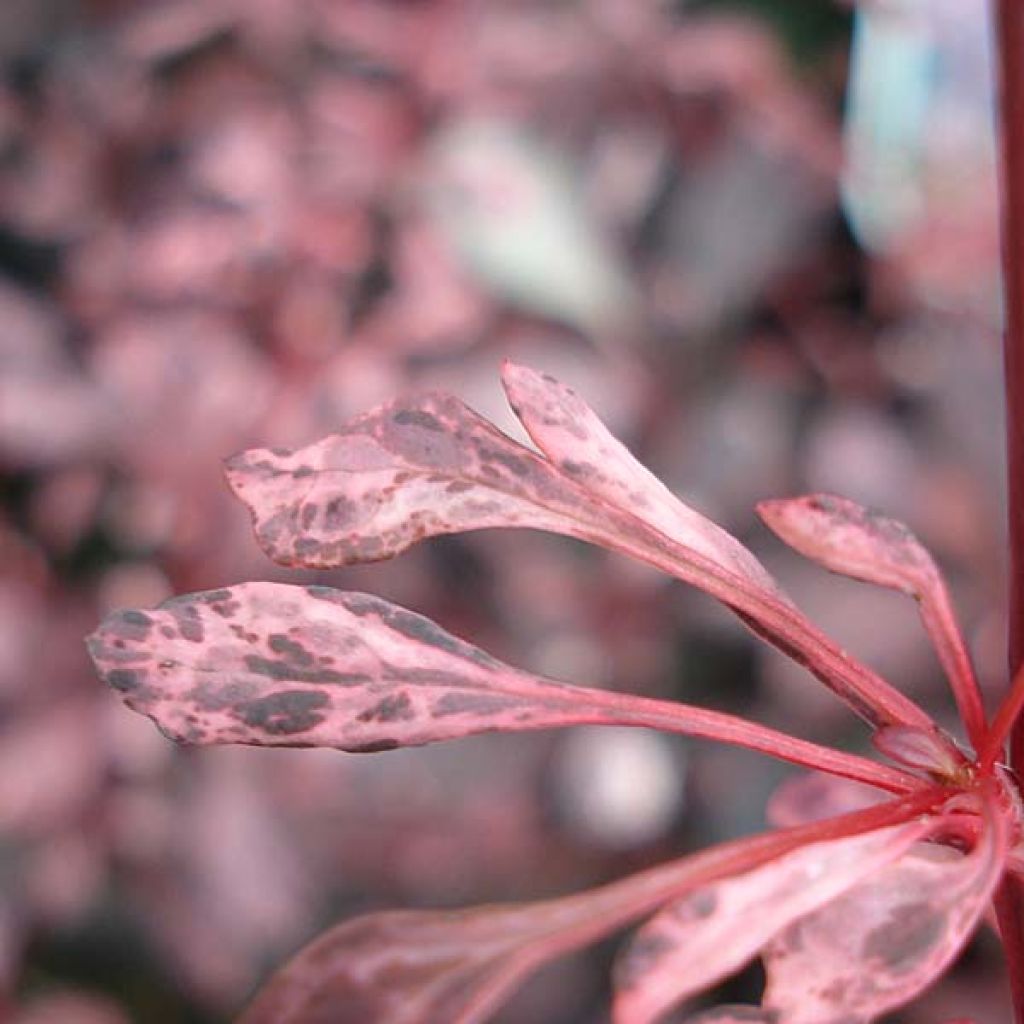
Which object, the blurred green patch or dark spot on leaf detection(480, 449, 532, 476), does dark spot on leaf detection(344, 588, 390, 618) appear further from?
the blurred green patch

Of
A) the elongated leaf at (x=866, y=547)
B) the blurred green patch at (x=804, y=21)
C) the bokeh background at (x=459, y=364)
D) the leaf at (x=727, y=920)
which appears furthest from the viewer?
the blurred green patch at (x=804, y=21)

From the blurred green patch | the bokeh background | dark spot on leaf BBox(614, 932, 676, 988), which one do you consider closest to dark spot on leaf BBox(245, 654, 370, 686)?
dark spot on leaf BBox(614, 932, 676, 988)

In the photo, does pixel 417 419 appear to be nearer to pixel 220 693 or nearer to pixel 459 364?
pixel 220 693

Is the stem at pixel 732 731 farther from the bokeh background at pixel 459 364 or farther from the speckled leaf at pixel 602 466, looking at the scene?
the bokeh background at pixel 459 364

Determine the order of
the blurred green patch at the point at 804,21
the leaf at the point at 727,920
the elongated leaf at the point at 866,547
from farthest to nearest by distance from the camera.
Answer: the blurred green patch at the point at 804,21, the elongated leaf at the point at 866,547, the leaf at the point at 727,920

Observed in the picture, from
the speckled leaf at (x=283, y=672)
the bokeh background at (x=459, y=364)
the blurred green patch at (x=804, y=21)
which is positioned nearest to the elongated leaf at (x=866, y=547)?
the speckled leaf at (x=283, y=672)

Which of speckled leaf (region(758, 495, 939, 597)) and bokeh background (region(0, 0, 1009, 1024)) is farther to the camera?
bokeh background (region(0, 0, 1009, 1024))

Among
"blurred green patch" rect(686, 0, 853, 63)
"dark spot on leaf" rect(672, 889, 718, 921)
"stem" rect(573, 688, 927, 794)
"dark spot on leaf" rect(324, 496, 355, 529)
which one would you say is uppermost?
"blurred green patch" rect(686, 0, 853, 63)

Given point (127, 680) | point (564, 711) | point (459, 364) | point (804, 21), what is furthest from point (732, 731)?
point (804, 21)
